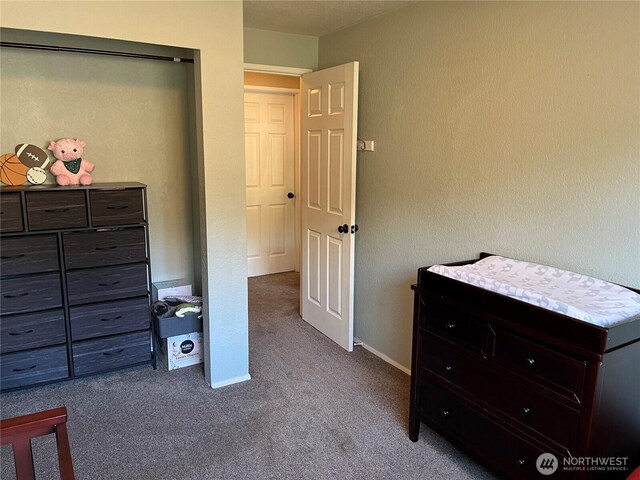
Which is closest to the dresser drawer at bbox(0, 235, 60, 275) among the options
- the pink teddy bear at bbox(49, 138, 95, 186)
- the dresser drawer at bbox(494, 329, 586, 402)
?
the pink teddy bear at bbox(49, 138, 95, 186)

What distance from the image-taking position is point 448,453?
242cm

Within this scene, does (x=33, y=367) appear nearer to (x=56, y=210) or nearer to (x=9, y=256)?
(x=9, y=256)

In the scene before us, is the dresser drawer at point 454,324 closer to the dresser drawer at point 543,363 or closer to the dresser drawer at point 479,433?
the dresser drawer at point 543,363

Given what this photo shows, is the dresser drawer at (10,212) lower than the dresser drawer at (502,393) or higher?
higher

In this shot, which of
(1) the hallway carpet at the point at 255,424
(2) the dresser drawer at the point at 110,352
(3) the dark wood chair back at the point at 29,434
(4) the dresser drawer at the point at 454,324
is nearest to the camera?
(3) the dark wood chair back at the point at 29,434

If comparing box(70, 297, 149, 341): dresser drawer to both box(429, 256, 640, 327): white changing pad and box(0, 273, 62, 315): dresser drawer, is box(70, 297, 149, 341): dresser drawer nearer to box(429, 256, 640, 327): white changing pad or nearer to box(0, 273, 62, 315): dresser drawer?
box(0, 273, 62, 315): dresser drawer

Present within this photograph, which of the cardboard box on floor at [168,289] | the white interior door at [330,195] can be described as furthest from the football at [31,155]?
the white interior door at [330,195]

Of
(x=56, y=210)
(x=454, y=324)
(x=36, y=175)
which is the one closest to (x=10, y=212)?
(x=56, y=210)

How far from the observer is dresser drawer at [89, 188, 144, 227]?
2.91 meters

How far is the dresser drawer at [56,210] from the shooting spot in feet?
9.03

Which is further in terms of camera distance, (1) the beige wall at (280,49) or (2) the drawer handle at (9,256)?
(1) the beige wall at (280,49)

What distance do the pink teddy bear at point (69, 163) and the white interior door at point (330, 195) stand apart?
1.62m

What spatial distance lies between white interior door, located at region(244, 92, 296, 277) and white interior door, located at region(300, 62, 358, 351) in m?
1.51

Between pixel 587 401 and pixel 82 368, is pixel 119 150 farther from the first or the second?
pixel 587 401
